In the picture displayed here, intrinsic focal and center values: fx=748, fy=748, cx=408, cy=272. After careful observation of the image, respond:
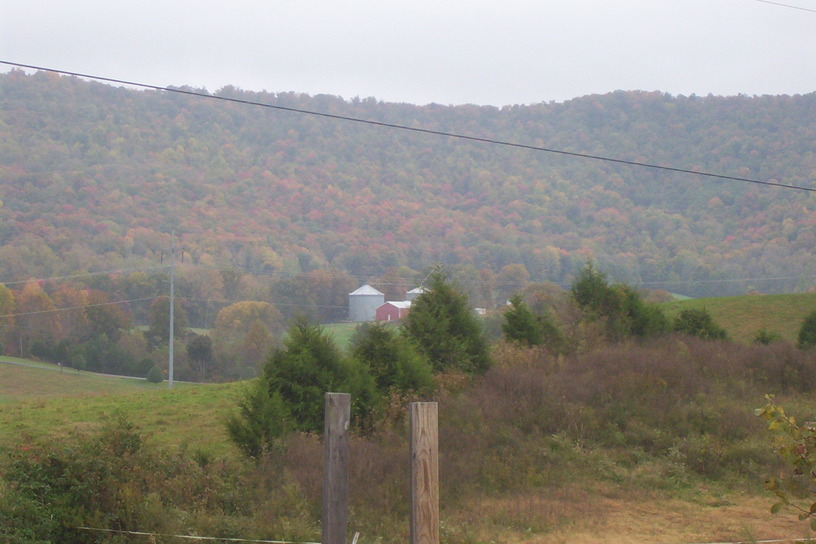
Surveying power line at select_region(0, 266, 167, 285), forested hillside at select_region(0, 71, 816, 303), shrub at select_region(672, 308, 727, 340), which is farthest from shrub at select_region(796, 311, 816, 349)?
power line at select_region(0, 266, 167, 285)

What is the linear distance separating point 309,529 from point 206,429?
9.80 metres

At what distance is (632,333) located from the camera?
1060 inches

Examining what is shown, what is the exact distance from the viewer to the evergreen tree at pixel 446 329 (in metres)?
18.7

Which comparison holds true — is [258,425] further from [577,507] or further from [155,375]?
[155,375]

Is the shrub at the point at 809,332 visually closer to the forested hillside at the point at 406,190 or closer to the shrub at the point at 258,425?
the forested hillside at the point at 406,190

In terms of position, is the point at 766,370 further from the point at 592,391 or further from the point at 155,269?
the point at 155,269

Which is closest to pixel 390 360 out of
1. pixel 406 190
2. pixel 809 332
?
pixel 809 332

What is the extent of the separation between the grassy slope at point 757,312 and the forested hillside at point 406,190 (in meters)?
9.37

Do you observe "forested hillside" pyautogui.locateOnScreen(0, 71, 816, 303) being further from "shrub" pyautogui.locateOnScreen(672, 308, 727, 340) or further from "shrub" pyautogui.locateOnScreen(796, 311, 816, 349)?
"shrub" pyautogui.locateOnScreen(672, 308, 727, 340)

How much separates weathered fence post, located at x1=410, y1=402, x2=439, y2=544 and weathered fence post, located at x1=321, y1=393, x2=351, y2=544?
15.5 inches

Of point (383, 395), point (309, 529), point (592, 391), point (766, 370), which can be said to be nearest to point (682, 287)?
point (766, 370)

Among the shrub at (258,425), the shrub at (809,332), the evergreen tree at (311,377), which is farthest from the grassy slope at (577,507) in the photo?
the shrub at (809,332)

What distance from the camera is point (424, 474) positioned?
14.1ft

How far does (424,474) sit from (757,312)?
129 feet
